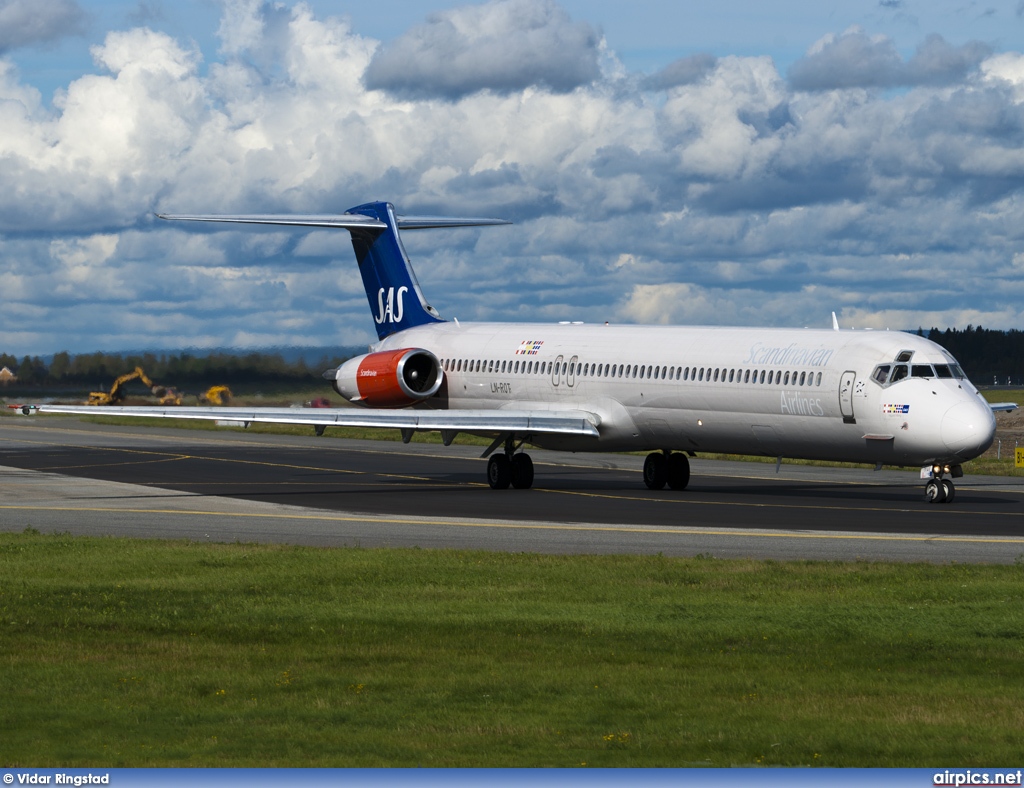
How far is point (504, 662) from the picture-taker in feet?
46.8

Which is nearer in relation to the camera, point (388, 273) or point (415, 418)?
point (415, 418)

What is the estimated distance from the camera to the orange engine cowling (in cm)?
4072

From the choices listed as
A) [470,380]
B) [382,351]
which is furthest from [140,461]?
[470,380]

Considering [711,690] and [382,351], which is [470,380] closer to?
[382,351]

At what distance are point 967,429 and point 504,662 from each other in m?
18.3

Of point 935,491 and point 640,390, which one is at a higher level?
point 640,390

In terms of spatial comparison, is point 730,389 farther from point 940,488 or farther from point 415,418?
point 415,418

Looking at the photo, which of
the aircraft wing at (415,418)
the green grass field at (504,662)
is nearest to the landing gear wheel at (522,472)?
the aircraft wing at (415,418)

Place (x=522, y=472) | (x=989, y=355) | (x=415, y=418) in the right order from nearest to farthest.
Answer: (x=415, y=418), (x=522, y=472), (x=989, y=355)

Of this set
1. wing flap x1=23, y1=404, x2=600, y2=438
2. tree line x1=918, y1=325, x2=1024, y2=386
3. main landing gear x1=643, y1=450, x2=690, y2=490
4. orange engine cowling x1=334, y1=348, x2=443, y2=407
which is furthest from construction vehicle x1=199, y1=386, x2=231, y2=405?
tree line x1=918, y1=325, x2=1024, y2=386

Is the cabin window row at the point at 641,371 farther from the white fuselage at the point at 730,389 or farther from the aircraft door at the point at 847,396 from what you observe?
the aircraft door at the point at 847,396

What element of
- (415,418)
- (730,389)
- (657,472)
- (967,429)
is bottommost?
(657,472)

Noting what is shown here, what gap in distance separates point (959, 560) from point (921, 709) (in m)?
11.3

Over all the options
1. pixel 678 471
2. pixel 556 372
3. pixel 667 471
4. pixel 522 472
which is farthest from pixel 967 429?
pixel 522 472
